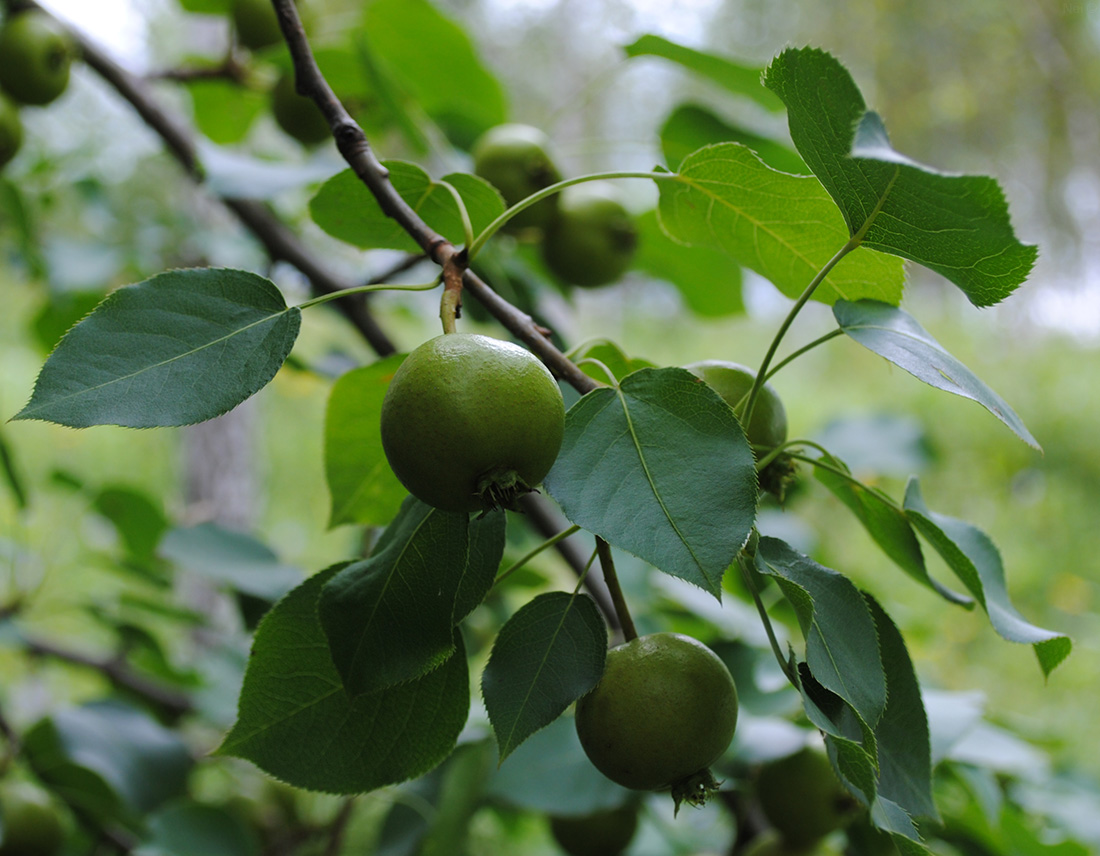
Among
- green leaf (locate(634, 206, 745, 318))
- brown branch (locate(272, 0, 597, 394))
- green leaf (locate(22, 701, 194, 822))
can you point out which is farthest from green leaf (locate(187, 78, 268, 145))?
green leaf (locate(22, 701, 194, 822))

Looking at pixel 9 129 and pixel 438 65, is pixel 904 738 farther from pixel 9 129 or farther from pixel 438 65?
pixel 9 129

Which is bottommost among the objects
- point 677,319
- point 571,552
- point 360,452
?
point 677,319

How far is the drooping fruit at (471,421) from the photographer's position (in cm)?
37

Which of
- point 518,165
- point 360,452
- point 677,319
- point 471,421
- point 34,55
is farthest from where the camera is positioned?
point 677,319

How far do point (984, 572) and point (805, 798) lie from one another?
28cm

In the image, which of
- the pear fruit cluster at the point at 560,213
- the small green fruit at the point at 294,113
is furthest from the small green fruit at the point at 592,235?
the small green fruit at the point at 294,113

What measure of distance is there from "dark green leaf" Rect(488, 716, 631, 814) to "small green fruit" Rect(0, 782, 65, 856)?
56 cm

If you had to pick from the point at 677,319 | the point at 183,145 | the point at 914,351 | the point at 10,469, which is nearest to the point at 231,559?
the point at 10,469

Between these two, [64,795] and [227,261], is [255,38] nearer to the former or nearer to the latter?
[227,261]

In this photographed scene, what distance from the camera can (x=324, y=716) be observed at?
480 millimetres

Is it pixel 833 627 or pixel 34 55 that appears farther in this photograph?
pixel 34 55

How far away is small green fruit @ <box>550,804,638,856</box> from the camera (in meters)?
0.80

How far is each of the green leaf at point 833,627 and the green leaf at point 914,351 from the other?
112 mm

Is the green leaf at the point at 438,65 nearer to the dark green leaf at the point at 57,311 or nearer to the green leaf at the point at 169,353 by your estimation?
the dark green leaf at the point at 57,311
